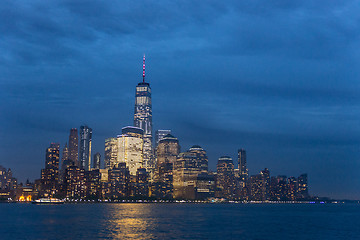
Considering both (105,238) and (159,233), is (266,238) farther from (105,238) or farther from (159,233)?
(105,238)

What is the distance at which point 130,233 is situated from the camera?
11056 centimetres

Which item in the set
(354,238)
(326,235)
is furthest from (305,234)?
(354,238)

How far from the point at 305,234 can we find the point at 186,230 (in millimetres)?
33806

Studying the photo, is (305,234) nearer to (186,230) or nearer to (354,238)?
(354,238)

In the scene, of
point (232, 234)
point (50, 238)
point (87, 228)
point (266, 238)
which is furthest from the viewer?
point (87, 228)

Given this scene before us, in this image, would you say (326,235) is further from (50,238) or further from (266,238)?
(50,238)

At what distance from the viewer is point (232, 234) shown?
115 m

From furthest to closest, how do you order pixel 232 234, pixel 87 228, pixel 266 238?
pixel 87 228, pixel 232 234, pixel 266 238

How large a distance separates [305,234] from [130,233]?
49527 mm

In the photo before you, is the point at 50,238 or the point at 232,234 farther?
the point at 232,234

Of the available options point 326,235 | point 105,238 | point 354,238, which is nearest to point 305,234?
point 326,235

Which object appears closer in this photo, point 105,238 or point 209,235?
point 105,238

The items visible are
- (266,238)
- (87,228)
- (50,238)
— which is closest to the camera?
(50,238)

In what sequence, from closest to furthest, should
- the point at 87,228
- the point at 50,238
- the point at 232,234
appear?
the point at 50,238
the point at 232,234
the point at 87,228
